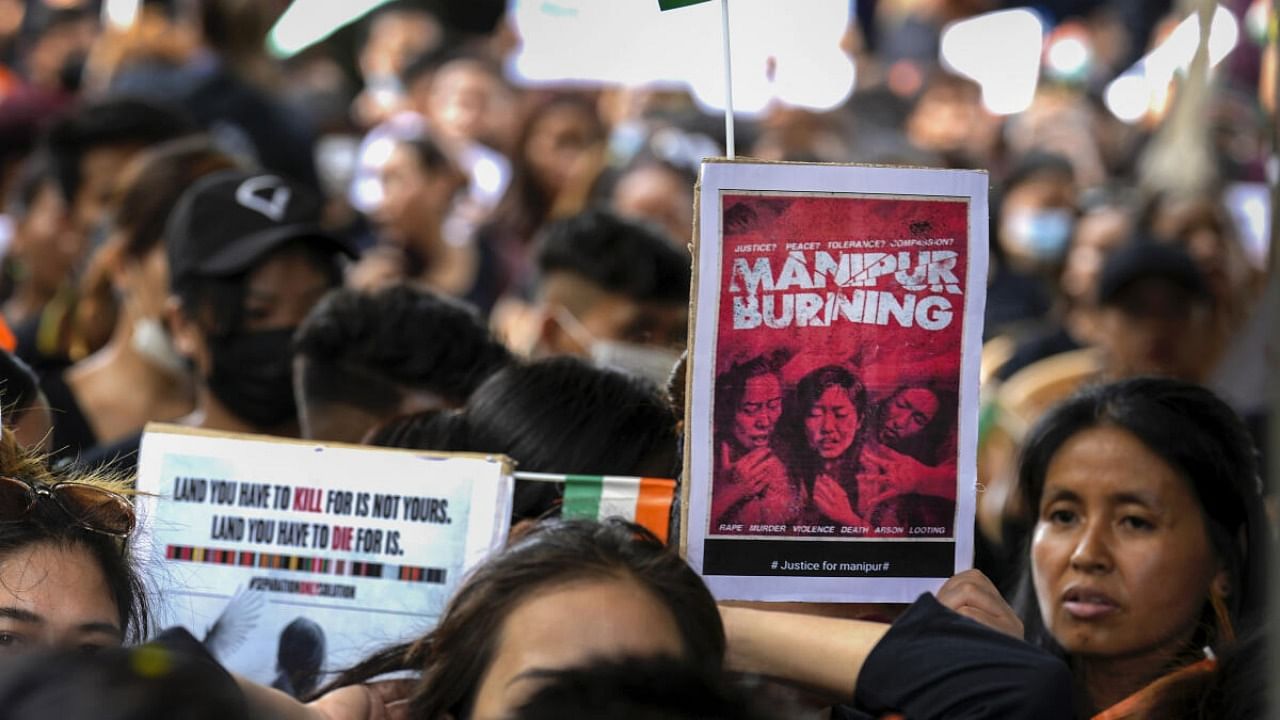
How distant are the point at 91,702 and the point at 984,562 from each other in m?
1.78

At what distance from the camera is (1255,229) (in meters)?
6.77

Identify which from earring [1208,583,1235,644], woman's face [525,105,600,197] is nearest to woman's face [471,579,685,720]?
earring [1208,583,1235,644]

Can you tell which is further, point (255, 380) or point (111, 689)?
point (255, 380)

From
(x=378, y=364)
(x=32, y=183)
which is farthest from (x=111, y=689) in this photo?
(x=32, y=183)

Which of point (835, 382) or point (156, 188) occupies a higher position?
point (156, 188)

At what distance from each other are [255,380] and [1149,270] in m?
2.93

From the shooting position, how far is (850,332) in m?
2.19

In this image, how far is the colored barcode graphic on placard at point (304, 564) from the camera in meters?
2.45

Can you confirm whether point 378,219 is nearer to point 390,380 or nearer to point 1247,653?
point 390,380

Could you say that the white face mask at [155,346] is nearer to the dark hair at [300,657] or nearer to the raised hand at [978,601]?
the dark hair at [300,657]

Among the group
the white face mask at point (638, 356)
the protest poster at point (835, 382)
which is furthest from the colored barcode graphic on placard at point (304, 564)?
the white face mask at point (638, 356)

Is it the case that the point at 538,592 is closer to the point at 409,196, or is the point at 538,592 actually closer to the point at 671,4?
the point at 671,4

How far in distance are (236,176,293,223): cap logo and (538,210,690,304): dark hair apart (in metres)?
1.10

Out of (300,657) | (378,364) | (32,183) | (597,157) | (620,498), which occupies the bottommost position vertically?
(300,657)
